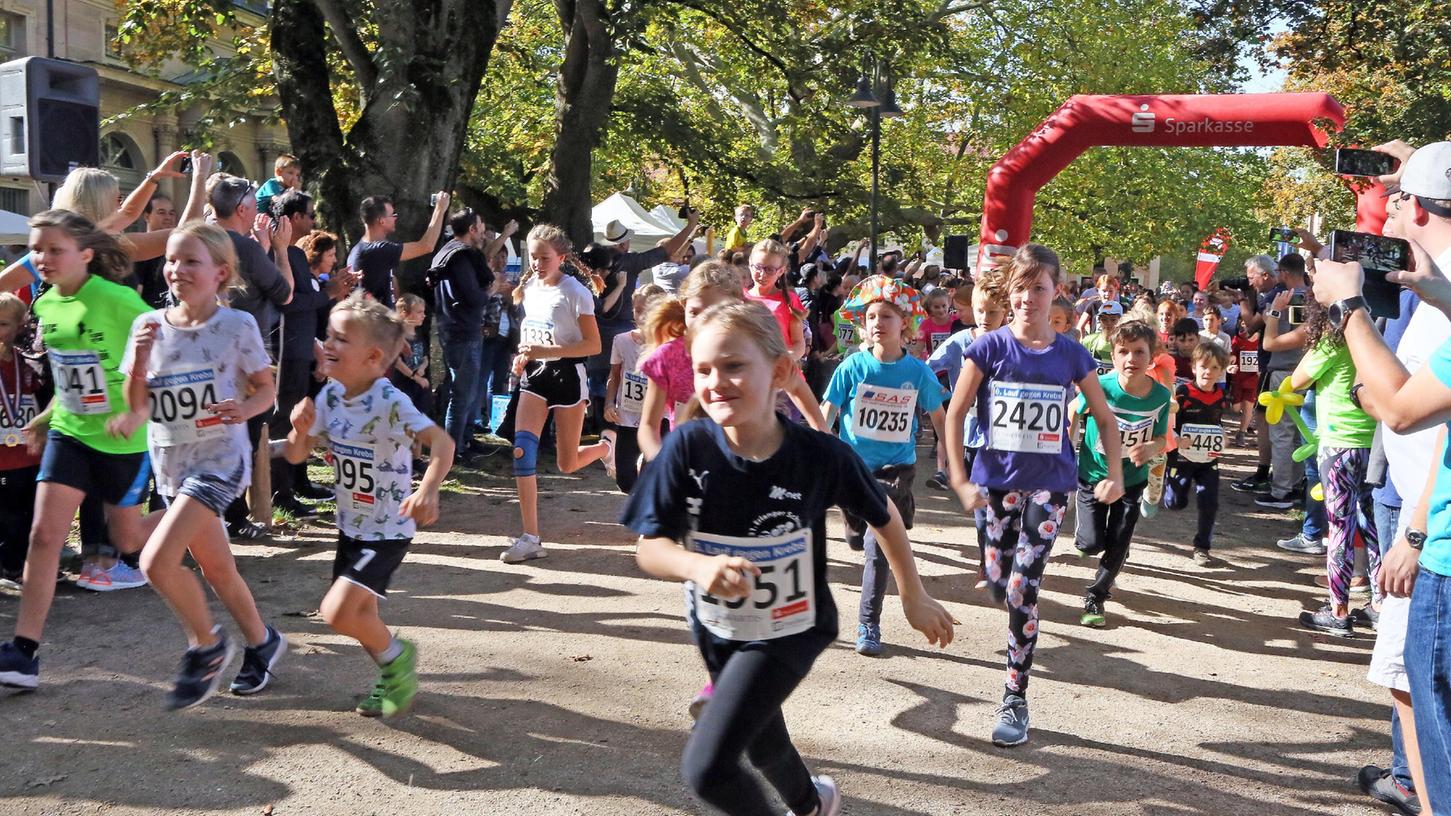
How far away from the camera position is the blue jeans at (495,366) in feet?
40.0

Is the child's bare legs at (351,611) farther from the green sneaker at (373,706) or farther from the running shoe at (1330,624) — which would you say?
the running shoe at (1330,624)

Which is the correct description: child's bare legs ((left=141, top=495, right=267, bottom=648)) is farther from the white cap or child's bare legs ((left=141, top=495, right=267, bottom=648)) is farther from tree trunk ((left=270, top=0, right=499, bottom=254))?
tree trunk ((left=270, top=0, right=499, bottom=254))

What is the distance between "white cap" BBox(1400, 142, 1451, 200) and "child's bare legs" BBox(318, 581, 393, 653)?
3560 mm

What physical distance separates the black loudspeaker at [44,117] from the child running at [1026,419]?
554 centimetres

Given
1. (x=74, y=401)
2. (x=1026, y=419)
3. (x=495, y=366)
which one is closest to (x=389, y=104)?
(x=495, y=366)

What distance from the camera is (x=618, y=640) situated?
20.8 ft

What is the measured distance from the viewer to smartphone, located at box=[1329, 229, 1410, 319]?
10.4ft

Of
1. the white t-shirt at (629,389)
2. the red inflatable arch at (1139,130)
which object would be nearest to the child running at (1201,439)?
the white t-shirt at (629,389)

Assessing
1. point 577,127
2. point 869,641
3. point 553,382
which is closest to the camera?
point 869,641

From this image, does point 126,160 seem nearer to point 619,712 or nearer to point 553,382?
point 553,382

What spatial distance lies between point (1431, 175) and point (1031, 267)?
7.19 feet

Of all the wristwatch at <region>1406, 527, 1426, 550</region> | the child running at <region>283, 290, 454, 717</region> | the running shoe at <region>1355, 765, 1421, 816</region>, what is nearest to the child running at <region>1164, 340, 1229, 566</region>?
the running shoe at <region>1355, 765, 1421, 816</region>

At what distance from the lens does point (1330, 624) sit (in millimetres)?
7199

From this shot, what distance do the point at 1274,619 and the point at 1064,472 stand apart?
104 inches
